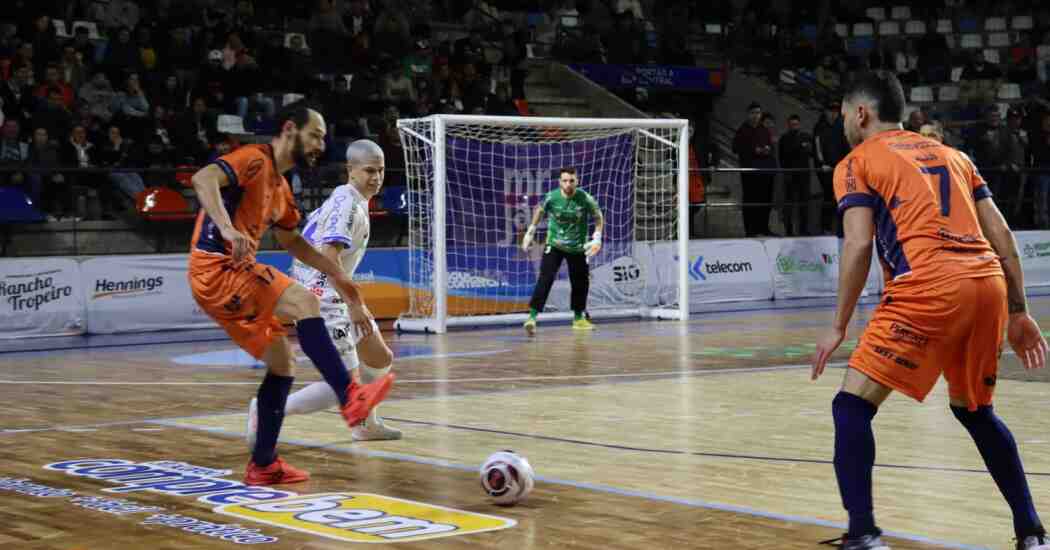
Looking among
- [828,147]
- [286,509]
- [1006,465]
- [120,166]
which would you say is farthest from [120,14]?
[1006,465]

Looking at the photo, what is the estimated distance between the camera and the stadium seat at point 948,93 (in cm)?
3212

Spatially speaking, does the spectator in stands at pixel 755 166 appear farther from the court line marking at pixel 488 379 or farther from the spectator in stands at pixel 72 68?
the court line marking at pixel 488 379

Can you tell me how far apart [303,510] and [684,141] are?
47.2 feet

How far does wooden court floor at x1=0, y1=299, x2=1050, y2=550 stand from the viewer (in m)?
6.46

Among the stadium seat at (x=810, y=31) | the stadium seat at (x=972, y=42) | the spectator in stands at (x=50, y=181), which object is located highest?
the stadium seat at (x=810, y=31)

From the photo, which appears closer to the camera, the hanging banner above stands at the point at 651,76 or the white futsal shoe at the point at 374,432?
the white futsal shoe at the point at 374,432

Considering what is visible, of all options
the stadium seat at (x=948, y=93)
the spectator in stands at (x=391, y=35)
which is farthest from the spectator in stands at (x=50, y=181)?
the stadium seat at (x=948, y=93)

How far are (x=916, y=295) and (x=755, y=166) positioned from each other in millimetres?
19753

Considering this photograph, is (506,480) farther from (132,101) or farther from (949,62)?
(949,62)

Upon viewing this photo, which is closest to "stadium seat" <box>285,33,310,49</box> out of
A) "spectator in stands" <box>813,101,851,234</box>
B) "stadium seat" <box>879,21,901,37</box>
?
"spectator in stands" <box>813,101,851,234</box>

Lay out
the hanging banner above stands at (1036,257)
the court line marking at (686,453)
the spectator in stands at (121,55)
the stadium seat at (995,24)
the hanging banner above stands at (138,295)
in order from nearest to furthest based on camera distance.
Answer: the court line marking at (686,453)
the hanging banner above stands at (138,295)
the spectator in stands at (121,55)
the hanging banner above stands at (1036,257)
the stadium seat at (995,24)

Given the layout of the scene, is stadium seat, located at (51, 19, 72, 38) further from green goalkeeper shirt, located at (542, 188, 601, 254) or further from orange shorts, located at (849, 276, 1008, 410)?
orange shorts, located at (849, 276, 1008, 410)

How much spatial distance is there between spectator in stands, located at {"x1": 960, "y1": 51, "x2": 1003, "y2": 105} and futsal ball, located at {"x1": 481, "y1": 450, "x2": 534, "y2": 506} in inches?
1026

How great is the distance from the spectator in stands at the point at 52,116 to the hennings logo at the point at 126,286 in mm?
2404
